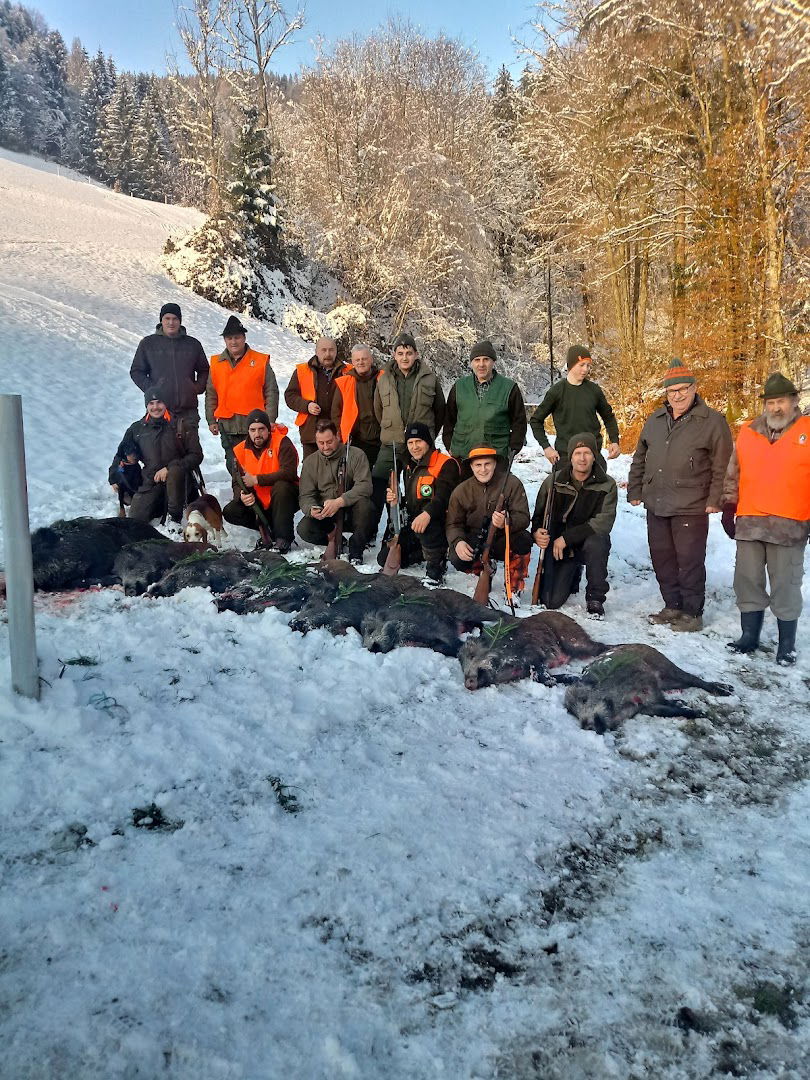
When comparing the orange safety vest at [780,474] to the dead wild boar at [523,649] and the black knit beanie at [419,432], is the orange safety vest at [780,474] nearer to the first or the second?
the dead wild boar at [523,649]

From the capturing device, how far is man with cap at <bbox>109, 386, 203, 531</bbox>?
6383 millimetres

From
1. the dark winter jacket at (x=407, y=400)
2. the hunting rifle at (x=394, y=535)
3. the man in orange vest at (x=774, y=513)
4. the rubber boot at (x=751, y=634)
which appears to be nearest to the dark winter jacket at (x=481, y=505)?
the hunting rifle at (x=394, y=535)

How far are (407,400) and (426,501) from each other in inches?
37.9

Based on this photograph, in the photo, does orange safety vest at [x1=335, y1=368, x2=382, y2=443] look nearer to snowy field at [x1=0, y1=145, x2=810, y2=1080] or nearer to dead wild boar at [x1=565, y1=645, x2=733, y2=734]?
snowy field at [x1=0, y1=145, x2=810, y2=1080]

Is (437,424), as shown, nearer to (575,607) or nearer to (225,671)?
(575,607)

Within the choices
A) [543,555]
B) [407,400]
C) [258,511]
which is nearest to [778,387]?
[543,555]

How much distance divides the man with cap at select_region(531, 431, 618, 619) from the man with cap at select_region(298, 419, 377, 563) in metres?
1.56

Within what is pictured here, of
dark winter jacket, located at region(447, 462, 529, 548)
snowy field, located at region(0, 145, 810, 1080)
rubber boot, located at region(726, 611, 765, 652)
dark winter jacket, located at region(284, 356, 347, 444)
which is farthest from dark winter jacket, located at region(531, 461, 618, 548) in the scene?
dark winter jacket, located at region(284, 356, 347, 444)

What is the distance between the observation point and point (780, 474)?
423 centimetres

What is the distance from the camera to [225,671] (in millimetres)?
3385

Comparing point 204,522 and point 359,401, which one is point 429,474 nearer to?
point 359,401

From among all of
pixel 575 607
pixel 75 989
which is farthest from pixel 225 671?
pixel 575 607

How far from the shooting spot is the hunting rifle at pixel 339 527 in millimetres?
5910

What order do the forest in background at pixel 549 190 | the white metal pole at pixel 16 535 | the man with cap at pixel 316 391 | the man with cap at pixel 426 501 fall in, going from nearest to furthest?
1. the white metal pole at pixel 16 535
2. the man with cap at pixel 426 501
3. the man with cap at pixel 316 391
4. the forest in background at pixel 549 190
